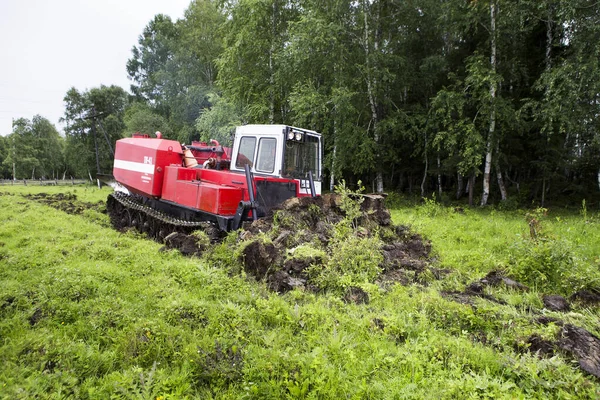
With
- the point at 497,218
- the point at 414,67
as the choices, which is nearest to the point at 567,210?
the point at 497,218

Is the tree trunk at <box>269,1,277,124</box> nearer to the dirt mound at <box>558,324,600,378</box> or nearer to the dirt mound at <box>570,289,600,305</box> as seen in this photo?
the dirt mound at <box>570,289,600,305</box>

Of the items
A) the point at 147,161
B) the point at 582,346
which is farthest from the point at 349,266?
the point at 147,161

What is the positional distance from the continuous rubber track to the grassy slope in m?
1.61

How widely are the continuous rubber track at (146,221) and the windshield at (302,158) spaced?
218 centimetres

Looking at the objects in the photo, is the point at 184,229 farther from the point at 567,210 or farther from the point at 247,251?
the point at 567,210

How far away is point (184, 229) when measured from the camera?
7156 millimetres

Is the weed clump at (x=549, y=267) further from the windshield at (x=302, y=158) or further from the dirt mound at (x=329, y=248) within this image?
the windshield at (x=302, y=158)

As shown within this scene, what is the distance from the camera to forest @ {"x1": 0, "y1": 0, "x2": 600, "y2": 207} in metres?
11.2

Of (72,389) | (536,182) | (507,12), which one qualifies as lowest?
(72,389)

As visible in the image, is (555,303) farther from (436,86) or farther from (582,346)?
(436,86)

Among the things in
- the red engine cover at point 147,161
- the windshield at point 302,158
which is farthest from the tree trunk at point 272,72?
the windshield at point 302,158

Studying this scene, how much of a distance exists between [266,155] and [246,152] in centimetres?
58

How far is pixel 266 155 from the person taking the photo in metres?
7.63

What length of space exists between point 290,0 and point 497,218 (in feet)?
42.8
